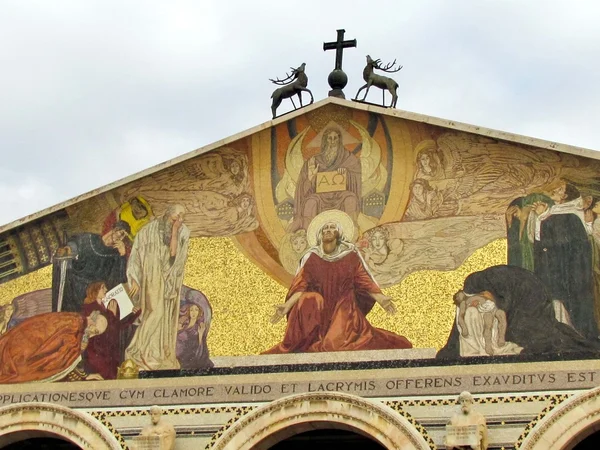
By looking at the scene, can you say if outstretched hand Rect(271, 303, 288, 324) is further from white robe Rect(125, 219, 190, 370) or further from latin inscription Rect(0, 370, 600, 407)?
white robe Rect(125, 219, 190, 370)

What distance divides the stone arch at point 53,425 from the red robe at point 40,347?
0.46m

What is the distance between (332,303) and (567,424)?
123 inches

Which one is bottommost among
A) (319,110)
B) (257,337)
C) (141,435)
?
(141,435)

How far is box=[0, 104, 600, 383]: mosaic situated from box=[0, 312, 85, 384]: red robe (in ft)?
0.06

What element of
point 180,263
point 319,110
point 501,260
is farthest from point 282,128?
point 501,260

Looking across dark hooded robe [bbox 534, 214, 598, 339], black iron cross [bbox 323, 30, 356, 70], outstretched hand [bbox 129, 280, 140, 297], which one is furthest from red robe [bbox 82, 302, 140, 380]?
dark hooded robe [bbox 534, 214, 598, 339]

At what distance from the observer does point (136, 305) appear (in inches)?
685

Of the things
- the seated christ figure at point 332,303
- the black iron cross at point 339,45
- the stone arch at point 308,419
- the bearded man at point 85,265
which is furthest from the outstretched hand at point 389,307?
the black iron cross at point 339,45

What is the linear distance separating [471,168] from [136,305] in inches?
170

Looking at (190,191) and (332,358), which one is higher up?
(190,191)

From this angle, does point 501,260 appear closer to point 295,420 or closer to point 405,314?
point 405,314

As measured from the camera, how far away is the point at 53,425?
1686 centimetres

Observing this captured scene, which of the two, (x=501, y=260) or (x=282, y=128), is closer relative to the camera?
(x=501, y=260)

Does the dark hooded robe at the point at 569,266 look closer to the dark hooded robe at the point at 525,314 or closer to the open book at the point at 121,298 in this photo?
the dark hooded robe at the point at 525,314
